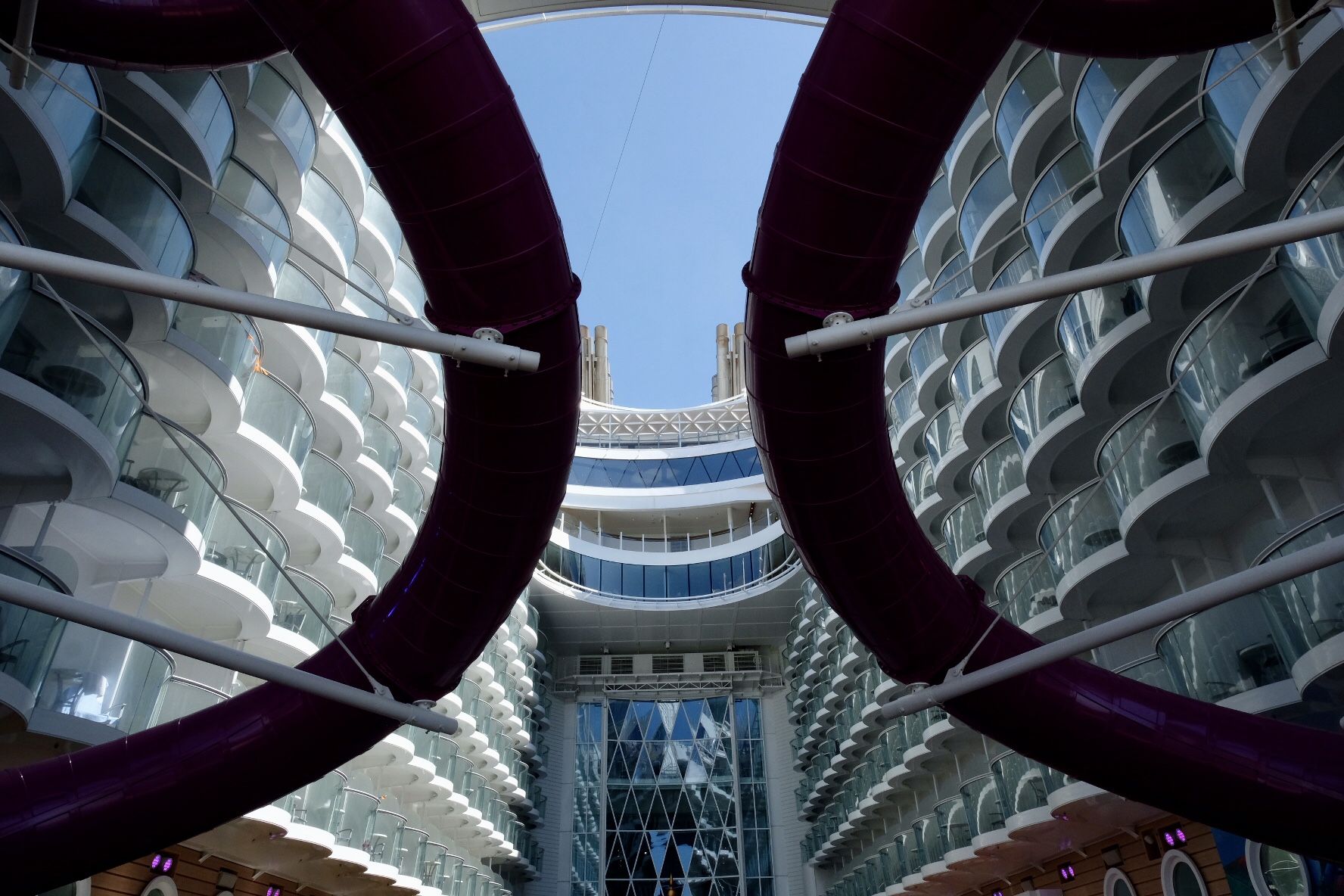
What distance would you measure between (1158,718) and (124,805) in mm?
9789

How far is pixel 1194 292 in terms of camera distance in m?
15.2

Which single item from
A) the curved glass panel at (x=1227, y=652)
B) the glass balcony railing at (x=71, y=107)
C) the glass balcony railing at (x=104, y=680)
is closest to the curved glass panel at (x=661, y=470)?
the curved glass panel at (x=1227, y=652)

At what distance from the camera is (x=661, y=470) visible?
4972 centimetres

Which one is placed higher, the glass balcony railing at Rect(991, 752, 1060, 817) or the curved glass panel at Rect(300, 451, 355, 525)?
the curved glass panel at Rect(300, 451, 355, 525)

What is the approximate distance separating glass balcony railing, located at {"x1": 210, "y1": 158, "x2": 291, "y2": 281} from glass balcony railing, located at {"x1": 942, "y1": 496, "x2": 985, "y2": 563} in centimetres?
1507

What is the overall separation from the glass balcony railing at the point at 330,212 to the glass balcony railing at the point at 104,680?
10.0 metres

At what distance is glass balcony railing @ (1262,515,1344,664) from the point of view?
396 inches

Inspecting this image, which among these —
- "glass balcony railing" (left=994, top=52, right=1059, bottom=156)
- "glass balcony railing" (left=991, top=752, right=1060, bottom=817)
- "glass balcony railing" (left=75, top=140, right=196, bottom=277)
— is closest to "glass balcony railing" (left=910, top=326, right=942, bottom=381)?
"glass balcony railing" (left=994, top=52, right=1059, bottom=156)

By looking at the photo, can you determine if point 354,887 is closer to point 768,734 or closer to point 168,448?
point 168,448

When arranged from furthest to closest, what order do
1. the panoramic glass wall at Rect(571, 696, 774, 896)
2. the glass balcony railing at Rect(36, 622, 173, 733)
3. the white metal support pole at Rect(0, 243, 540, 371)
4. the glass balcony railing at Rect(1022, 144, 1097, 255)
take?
the panoramic glass wall at Rect(571, 696, 774, 896) → the glass balcony railing at Rect(1022, 144, 1097, 255) → the glass balcony railing at Rect(36, 622, 173, 733) → the white metal support pole at Rect(0, 243, 540, 371)

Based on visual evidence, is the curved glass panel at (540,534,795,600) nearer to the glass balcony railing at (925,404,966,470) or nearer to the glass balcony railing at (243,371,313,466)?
the glass balcony railing at (925,404,966,470)

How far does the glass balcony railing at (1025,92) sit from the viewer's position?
1928cm

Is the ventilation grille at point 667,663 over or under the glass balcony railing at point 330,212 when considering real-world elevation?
over

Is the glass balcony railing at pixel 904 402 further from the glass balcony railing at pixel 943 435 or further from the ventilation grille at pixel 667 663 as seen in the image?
the ventilation grille at pixel 667 663
